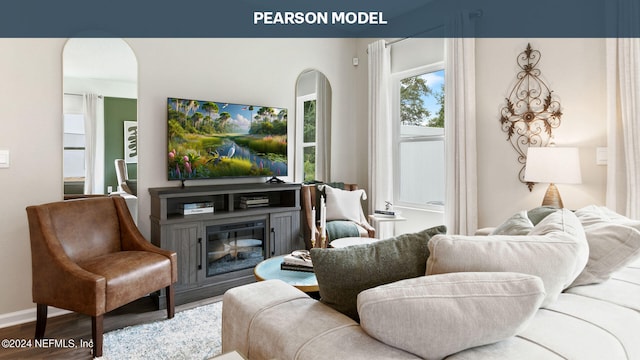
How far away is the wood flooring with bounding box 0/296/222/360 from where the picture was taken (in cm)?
223

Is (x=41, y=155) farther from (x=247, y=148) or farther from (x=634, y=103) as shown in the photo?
(x=634, y=103)

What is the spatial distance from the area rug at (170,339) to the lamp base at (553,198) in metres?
2.53

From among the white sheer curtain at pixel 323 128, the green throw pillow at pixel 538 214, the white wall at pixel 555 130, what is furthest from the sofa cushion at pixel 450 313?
the white sheer curtain at pixel 323 128

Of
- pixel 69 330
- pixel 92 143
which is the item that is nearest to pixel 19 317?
pixel 69 330

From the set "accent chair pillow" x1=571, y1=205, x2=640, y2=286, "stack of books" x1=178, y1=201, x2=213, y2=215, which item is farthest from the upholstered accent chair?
"accent chair pillow" x1=571, y1=205, x2=640, y2=286

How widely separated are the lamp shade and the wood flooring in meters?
2.73

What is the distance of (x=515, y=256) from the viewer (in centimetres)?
113

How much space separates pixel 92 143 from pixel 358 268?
2733 mm

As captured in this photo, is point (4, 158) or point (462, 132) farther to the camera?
point (462, 132)

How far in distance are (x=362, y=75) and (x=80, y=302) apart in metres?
3.83

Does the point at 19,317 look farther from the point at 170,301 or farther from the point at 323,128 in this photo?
the point at 323,128
